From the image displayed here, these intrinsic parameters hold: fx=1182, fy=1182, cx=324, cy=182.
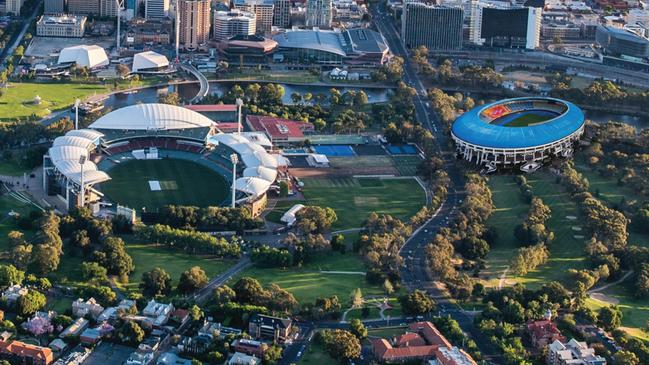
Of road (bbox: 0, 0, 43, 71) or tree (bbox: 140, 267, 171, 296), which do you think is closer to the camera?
tree (bbox: 140, 267, 171, 296)

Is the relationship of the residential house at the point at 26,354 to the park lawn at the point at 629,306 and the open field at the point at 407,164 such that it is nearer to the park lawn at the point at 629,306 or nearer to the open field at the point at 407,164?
the park lawn at the point at 629,306

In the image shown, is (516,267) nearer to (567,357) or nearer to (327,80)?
(567,357)

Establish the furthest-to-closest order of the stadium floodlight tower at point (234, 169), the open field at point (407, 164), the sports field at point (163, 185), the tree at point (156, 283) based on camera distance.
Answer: the open field at point (407, 164) < the sports field at point (163, 185) < the stadium floodlight tower at point (234, 169) < the tree at point (156, 283)

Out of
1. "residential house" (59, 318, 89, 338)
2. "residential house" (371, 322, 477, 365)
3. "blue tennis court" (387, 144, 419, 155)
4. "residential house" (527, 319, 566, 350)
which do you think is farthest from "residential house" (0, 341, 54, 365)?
"blue tennis court" (387, 144, 419, 155)

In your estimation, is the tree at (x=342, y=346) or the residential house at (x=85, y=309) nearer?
the tree at (x=342, y=346)

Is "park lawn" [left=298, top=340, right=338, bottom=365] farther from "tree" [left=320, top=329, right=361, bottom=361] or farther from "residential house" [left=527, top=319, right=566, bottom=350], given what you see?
"residential house" [left=527, top=319, right=566, bottom=350]

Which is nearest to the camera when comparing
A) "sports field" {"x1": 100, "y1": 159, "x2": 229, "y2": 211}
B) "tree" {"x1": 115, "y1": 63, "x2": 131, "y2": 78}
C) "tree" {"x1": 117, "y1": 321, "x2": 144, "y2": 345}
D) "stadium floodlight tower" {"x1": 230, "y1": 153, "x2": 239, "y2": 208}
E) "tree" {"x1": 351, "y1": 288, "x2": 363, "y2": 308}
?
"tree" {"x1": 117, "y1": 321, "x2": 144, "y2": 345}

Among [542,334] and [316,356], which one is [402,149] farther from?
[316,356]

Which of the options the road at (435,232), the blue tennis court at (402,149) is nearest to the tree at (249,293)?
the road at (435,232)
